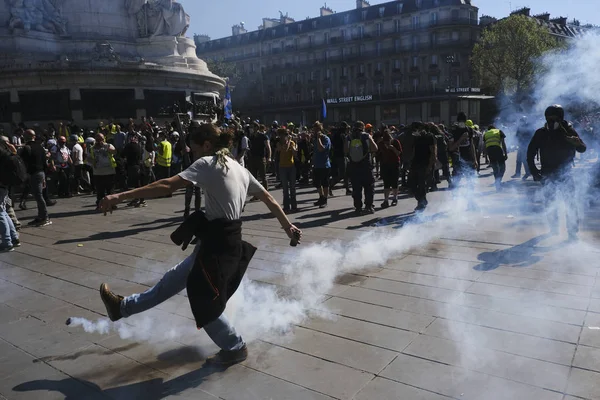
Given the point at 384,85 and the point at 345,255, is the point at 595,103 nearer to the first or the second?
the point at 345,255

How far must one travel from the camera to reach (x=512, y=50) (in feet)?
126

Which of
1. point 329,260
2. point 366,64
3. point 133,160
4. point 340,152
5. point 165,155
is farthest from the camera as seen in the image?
point 366,64

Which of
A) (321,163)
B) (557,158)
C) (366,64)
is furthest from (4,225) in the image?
(366,64)

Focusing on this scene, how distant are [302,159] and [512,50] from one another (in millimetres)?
30299

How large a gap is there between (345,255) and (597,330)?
118 inches

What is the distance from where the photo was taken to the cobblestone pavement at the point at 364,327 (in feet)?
10.2

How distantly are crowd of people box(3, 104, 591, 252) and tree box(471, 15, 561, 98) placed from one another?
23296 millimetres

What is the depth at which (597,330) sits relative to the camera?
147 inches

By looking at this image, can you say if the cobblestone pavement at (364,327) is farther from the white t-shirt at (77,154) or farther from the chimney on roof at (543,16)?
the chimney on roof at (543,16)

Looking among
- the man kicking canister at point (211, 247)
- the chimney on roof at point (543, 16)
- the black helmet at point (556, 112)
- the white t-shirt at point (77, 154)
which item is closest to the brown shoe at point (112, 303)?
the man kicking canister at point (211, 247)

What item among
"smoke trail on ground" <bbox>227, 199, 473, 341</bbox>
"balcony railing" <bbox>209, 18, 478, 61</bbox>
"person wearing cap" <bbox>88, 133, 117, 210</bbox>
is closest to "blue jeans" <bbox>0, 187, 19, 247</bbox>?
"person wearing cap" <bbox>88, 133, 117, 210</bbox>


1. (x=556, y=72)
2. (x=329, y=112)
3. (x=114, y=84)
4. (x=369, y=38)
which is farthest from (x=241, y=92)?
(x=556, y=72)

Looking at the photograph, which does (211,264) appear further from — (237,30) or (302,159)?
(237,30)

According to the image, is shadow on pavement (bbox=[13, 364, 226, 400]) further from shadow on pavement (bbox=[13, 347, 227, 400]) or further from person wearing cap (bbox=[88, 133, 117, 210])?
person wearing cap (bbox=[88, 133, 117, 210])
